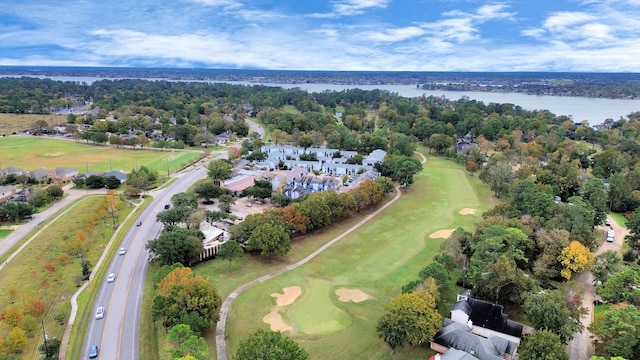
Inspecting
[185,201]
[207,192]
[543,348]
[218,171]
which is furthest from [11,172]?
[543,348]

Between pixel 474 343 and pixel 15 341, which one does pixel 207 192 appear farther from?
pixel 474 343

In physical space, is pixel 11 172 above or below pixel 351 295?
above

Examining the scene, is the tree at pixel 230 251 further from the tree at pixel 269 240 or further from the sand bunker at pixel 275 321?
the sand bunker at pixel 275 321

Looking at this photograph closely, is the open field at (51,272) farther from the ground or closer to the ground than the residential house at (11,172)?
closer to the ground

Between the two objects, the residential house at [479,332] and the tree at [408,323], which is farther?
the tree at [408,323]

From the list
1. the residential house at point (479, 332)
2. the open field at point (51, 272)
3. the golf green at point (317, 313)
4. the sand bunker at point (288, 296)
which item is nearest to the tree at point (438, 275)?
the residential house at point (479, 332)

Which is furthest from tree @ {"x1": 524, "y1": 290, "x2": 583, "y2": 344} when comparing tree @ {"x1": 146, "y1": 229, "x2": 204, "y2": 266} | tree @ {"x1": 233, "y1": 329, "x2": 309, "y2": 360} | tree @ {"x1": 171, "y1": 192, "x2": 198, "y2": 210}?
tree @ {"x1": 171, "y1": 192, "x2": 198, "y2": 210}
